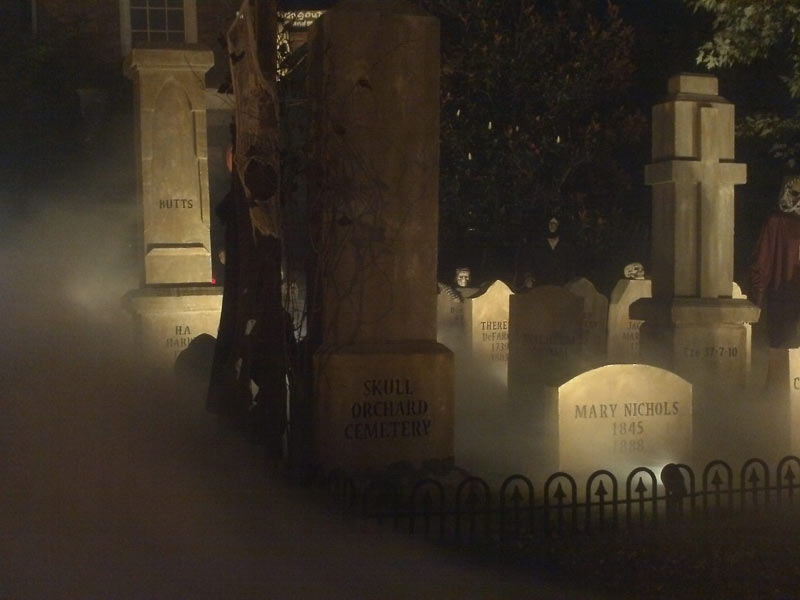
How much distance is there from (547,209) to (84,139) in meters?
8.26

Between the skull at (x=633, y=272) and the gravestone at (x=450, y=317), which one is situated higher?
the skull at (x=633, y=272)

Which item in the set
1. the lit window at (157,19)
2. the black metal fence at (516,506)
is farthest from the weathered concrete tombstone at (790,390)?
the lit window at (157,19)

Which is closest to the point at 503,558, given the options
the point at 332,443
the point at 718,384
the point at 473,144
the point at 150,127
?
the point at 332,443

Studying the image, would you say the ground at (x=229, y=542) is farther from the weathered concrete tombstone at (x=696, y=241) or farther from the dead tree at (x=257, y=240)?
the weathered concrete tombstone at (x=696, y=241)

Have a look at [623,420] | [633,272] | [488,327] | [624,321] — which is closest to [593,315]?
[624,321]

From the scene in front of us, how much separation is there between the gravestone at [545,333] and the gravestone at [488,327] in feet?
8.02

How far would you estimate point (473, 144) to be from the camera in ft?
68.4

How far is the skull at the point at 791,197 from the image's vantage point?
12.9 metres

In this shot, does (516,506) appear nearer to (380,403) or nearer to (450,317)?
(380,403)

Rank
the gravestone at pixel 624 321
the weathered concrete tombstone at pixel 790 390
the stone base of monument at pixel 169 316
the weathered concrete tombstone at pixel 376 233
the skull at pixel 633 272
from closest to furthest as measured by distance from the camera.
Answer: the weathered concrete tombstone at pixel 376 233 → the weathered concrete tombstone at pixel 790 390 → the stone base of monument at pixel 169 316 → the gravestone at pixel 624 321 → the skull at pixel 633 272

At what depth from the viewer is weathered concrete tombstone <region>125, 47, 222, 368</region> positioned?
42.1 ft

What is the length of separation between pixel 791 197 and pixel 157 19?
13.6 metres

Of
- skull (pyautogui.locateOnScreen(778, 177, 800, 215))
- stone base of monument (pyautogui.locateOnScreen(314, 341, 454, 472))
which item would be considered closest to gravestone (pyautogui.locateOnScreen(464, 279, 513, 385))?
skull (pyautogui.locateOnScreen(778, 177, 800, 215))

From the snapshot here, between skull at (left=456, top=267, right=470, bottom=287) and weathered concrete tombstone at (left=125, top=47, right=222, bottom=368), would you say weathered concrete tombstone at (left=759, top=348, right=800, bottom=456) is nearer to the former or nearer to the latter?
weathered concrete tombstone at (left=125, top=47, right=222, bottom=368)
